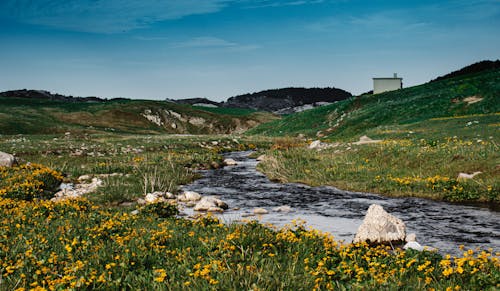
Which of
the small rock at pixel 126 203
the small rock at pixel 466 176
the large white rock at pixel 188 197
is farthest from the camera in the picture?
the small rock at pixel 466 176

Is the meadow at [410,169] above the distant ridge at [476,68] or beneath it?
beneath

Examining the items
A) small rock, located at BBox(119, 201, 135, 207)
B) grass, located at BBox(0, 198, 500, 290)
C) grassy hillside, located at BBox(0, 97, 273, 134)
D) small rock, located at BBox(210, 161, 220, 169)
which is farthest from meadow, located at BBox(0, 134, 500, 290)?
grassy hillside, located at BBox(0, 97, 273, 134)

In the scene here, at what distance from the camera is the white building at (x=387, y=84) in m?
89.3

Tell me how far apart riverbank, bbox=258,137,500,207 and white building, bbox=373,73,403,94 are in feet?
211

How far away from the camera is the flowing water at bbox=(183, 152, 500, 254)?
12180 mm

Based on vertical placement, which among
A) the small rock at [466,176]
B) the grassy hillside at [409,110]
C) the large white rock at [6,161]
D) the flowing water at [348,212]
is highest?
the grassy hillside at [409,110]

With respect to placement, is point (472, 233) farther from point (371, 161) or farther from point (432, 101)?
point (432, 101)

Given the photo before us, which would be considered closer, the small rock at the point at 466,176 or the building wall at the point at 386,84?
the small rock at the point at 466,176

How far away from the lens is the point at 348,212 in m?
16.1

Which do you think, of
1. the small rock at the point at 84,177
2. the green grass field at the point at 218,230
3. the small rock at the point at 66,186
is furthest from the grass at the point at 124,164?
the small rock at the point at 66,186

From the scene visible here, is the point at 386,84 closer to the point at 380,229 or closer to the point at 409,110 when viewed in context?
the point at 409,110

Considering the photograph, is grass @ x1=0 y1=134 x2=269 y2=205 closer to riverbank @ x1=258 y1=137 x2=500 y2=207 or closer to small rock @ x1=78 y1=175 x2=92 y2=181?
small rock @ x1=78 y1=175 x2=92 y2=181

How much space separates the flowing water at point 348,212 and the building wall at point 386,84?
7275cm

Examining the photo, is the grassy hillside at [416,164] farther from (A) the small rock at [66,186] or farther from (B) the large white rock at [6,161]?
(B) the large white rock at [6,161]
